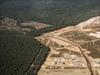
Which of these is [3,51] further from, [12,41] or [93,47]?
[93,47]

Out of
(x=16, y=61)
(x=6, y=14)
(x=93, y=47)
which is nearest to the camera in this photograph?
(x=16, y=61)

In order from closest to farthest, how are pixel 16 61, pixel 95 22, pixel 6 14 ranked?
pixel 16 61
pixel 95 22
pixel 6 14

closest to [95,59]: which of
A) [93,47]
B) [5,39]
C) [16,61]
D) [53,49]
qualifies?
[93,47]

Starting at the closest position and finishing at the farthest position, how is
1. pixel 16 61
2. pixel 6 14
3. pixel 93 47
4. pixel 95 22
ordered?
pixel 16 61 → pixel 93 47 → pixel 95 22 → pixel 6 14

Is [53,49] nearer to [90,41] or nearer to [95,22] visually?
[90,41]

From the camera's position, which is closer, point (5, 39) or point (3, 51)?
point (3, 51)

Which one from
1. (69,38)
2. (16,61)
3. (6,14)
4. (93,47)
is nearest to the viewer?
(16,61)

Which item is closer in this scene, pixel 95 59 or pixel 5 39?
pixel 95 59

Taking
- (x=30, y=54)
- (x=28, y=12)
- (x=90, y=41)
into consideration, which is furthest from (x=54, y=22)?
(x=30, y=54)
